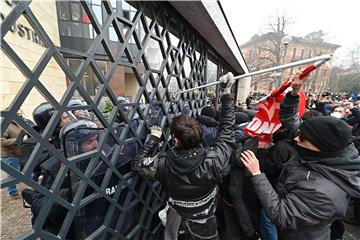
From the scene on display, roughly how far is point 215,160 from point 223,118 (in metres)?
0.45

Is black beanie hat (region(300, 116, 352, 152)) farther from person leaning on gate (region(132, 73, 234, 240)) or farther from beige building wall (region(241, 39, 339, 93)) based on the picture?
beige building wall (region(241, 39, 339, 93))

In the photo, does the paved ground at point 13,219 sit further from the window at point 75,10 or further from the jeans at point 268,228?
the window at point 75,10

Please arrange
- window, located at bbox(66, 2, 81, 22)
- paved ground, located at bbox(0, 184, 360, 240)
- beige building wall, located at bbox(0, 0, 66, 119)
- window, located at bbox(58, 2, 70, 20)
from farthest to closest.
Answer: window, located at bbox(58, 2, 70, 20), window, located at bbox(66, 2, 81, 22), beige building wall, located at bbox(0, 0, 66, 119), paved ground, located at bbox(0, 184, 360, 240)

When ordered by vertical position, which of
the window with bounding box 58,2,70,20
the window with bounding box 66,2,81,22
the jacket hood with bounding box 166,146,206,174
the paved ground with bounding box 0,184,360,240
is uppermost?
the window with bounding box 58,2,70,20

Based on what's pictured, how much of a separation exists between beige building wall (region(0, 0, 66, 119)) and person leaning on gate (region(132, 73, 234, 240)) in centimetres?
332

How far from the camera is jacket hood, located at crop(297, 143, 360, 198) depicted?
51.7 inches

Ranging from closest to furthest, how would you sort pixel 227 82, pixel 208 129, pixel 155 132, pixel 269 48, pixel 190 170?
1. pixel 190 170
2. pixel 227 82
3. pixel 155 132
4. pixel 208 129
5. pixel 269 48

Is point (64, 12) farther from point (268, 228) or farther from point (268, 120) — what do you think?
point (268, 228)

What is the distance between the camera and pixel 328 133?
4.31 feet

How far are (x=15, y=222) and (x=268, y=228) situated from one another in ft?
12.8

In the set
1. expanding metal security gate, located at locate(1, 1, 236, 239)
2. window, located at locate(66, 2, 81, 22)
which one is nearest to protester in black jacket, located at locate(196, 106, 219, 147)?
expanding metal security gate, located at locate(1, 1, 236, 239)

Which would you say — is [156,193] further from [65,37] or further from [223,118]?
[65,37]

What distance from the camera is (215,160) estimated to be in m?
1.58

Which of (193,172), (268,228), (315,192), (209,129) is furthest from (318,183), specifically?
(209,129)
